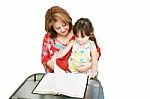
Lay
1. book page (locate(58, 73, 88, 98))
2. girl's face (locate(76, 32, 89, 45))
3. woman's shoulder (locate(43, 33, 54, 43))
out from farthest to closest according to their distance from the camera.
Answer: woman's shoulder (locate(43, 33, 54, 43))
girl's face (locate(76, 32, 89, 45))
book page (locate(58, 73, 88, 98))

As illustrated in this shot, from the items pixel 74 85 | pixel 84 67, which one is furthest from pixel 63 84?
pixel 84 67

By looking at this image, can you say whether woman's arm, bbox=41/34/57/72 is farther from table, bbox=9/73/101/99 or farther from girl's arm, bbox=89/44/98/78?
girl's arm, bbox=89/44/98/78

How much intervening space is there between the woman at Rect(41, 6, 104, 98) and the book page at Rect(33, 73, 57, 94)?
0.44 ft

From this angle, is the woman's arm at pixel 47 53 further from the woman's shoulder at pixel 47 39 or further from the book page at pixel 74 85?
the book page at pixel 74 85

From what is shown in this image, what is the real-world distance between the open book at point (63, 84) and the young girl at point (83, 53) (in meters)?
0.06

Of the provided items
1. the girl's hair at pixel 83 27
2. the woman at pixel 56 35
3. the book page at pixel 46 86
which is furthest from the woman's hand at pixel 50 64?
the girl's hair at pixel 83 27

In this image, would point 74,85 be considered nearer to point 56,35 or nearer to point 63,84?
point 63,84

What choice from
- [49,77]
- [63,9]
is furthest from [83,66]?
[63,9]

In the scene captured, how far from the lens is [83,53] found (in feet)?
4.92

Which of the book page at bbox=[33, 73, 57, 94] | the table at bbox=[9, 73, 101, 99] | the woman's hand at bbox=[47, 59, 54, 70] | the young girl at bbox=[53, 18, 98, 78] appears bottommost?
the table at bbox=[9, 73, 101, 99]

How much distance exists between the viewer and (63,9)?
1521 millimetres

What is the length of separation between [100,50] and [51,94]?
14.2 inches

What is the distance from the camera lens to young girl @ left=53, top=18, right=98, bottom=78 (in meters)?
1.46

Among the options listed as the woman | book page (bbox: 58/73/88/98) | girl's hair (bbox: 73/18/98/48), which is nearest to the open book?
book page (bbox: 58/73/88/98)
